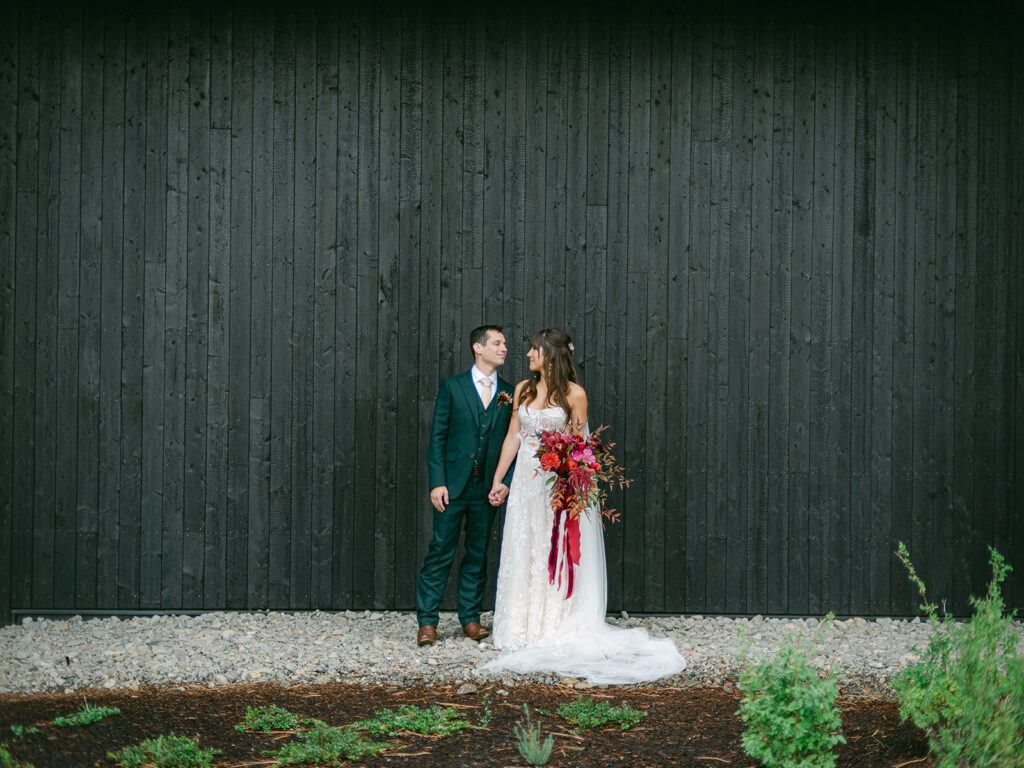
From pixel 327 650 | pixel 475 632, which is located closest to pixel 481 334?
pixel 475 632

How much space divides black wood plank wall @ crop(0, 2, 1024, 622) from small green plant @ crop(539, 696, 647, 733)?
2132mm

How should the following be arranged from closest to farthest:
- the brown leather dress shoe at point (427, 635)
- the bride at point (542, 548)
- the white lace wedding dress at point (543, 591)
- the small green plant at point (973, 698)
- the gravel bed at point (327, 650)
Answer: the small green plant at point (973, 698) → the gravel bed at point (327, 650) → the white lace wedding dress at point (543, 591) → the bride at point (542, 548) → the brown leather dress shoe at point (427, 635)

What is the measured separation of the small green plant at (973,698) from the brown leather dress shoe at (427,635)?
2.78 meters

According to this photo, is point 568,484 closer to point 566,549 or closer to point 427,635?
point 566,549

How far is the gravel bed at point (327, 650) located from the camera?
16.7ft

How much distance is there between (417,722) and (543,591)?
4.94ft

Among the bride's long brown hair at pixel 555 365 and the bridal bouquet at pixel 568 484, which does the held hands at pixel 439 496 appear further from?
the bride's long brown hair at pixel 555 365

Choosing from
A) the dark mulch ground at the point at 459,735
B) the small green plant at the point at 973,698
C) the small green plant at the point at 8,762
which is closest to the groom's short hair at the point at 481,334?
the dark mulch ground at the point at 459,735

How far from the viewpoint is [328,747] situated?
154 inches

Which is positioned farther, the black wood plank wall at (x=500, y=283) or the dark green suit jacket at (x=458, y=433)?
the black wood plank wall at (x=500, y=283)

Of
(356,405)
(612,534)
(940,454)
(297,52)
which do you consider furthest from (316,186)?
(940,454)

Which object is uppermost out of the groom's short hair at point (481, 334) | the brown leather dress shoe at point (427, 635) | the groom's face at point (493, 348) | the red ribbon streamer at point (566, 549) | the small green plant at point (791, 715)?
the groom's short hair at point (481, 334)

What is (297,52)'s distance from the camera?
651cm

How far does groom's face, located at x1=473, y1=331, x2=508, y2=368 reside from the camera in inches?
226
